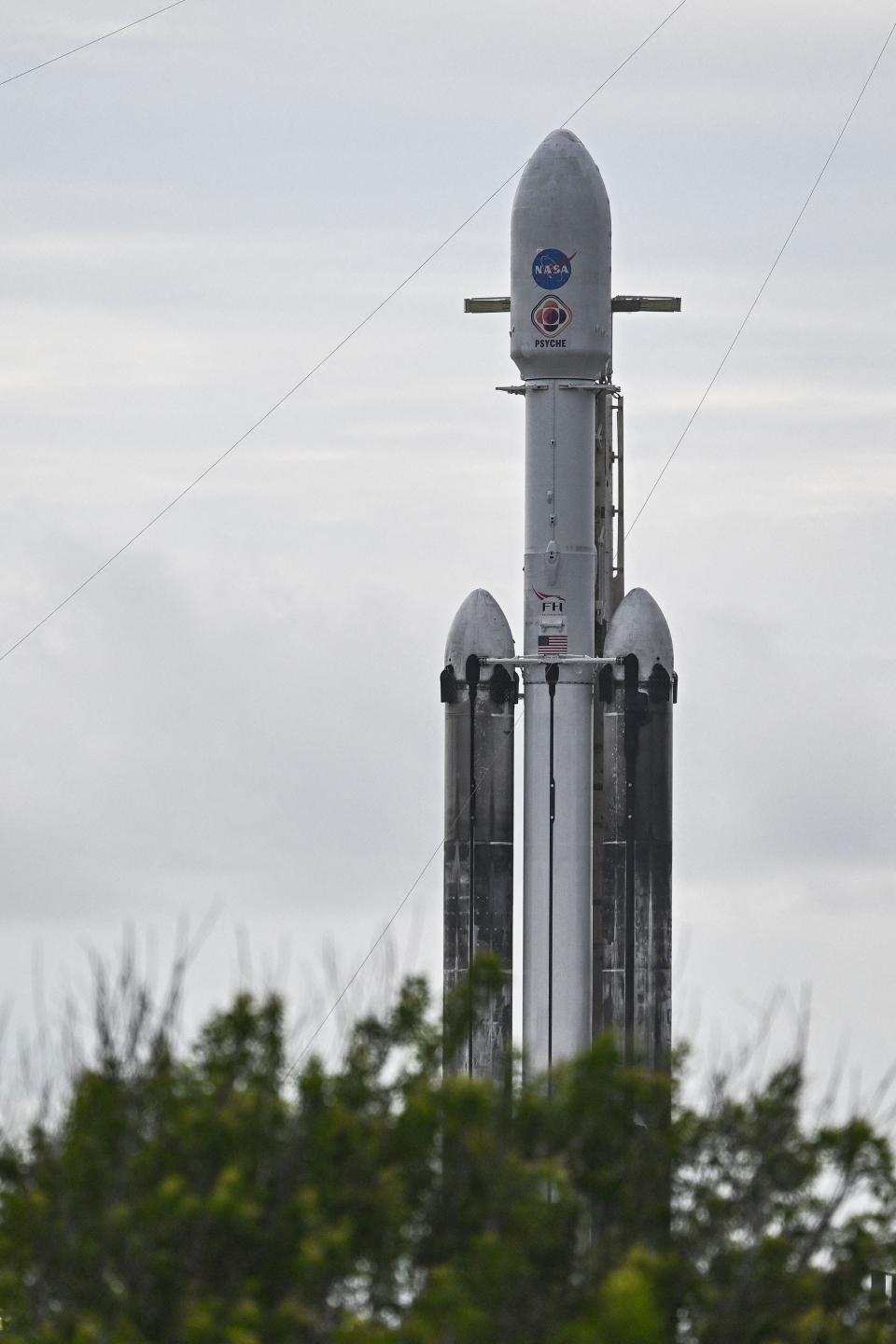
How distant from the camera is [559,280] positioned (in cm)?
4144

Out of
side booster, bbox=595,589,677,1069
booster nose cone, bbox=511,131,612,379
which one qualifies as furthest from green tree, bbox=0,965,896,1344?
booster nose cone, bbox=511,131,612,379

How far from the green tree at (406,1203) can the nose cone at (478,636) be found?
20.1 metres

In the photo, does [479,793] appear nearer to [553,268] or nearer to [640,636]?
[640,636]

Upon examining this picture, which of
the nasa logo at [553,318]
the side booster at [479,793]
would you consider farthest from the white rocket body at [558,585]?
the side booster at [479,793]

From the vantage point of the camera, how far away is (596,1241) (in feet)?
67.2

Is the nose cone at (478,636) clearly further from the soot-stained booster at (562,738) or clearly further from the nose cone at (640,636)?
the nose cone at (640,636)

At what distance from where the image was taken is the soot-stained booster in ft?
134

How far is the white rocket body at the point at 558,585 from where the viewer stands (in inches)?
1617

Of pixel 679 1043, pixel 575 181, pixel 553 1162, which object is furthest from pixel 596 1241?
pixel 575 181

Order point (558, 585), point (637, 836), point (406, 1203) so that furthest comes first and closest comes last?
point (558, 585), point (637, 836), point (406, 1203)

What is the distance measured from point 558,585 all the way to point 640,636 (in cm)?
145

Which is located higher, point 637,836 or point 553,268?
point 553,268

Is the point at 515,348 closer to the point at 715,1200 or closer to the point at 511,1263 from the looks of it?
the point at 715,1200

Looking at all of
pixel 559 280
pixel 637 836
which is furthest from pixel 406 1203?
pixel 559 280
